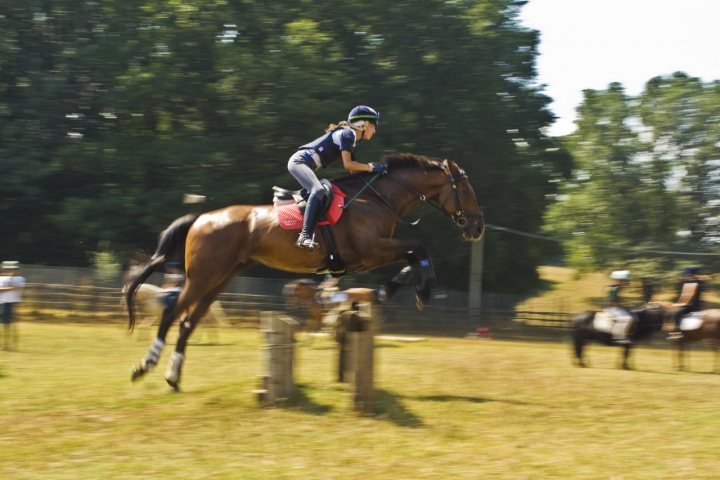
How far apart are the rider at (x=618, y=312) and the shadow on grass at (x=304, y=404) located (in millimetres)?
8387

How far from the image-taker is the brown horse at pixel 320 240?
31.1ft

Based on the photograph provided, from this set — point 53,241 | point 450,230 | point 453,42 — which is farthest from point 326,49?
point 53,241

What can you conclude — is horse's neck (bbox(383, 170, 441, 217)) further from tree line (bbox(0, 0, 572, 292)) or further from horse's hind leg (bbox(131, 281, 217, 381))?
tree line (bbox(0, 0, 572, 292))

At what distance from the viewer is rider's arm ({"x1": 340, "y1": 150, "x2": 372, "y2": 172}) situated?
30.9 ft

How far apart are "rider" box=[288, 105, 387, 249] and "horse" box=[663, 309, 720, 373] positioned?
885 cm

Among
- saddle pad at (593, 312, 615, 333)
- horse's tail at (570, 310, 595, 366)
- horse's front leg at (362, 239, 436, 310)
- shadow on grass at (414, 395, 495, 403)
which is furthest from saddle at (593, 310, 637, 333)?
horse's front leg at (362, 239, 436, 310)

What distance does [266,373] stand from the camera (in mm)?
8703

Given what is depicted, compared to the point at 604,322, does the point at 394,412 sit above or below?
below

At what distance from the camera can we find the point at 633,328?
51.7 ft

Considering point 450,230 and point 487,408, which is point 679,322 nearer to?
point 487,408

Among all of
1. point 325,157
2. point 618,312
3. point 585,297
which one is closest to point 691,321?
point 618,312

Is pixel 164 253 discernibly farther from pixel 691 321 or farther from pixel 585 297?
pixel 585 297

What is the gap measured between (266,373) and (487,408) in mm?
2366

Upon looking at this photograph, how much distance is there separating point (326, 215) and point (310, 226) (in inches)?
10.9
